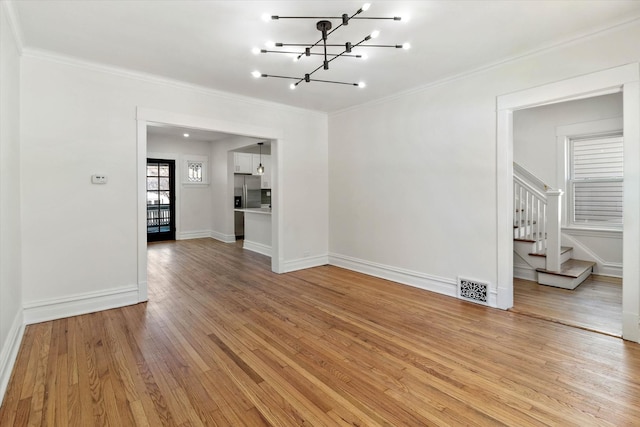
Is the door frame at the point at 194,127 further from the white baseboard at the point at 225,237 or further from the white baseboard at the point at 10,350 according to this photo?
the white baseboard at the point at 225,237

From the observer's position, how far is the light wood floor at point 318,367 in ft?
5.97

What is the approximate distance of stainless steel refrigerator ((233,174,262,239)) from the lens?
863 cm

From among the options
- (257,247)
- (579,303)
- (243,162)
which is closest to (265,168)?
(243,162)

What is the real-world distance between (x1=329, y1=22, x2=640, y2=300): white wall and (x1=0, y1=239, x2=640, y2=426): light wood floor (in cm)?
76

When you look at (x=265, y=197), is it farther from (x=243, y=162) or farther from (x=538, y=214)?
(x=538, y=214)

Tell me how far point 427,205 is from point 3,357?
4.33 metres

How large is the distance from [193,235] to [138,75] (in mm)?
5837

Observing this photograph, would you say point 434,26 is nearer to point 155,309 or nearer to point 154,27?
point 154,27

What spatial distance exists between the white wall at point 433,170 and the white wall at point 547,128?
2661 millimetres

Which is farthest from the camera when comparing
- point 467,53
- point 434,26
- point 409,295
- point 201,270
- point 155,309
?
point 201,270

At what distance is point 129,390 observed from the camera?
204cm

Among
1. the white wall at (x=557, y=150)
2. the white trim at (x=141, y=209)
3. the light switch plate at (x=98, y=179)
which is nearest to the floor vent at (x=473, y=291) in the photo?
the white wall at (x=557, y=150)

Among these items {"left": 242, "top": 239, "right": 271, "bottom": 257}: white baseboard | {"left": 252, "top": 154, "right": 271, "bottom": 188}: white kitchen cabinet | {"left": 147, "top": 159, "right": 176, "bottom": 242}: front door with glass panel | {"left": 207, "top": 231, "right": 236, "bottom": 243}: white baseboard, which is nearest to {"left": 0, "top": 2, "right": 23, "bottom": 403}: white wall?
{"left": 242, "top": 239, "right": 271, "bottom": 257}: white baseboard

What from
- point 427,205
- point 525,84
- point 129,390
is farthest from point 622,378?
point 129,390
